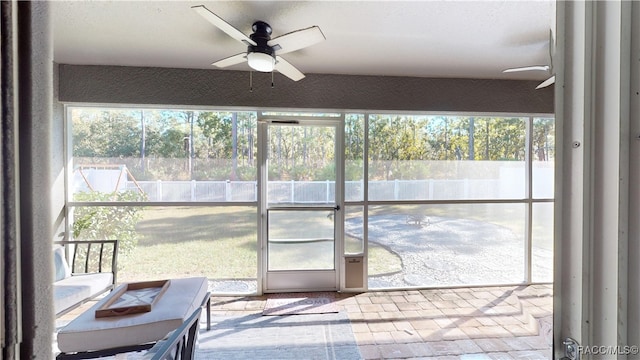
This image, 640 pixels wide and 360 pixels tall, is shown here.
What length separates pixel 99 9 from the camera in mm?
1893

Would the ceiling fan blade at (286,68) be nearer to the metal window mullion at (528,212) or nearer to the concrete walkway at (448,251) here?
the concrete walkway at (448,251)

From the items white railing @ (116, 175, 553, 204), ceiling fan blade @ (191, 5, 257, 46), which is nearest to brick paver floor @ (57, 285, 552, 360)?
white railing @ (116, 175, 553, 204)

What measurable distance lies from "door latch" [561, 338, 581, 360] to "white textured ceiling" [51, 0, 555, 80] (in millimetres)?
1877

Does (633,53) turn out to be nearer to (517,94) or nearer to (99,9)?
(99,9)

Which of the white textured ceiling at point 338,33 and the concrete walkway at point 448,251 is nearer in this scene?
the white textured ceiling at point 338,33

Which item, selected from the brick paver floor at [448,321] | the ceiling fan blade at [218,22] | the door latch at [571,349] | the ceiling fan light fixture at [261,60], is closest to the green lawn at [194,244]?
the brick paver floor at [448,321]

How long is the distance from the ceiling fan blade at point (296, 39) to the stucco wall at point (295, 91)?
1.06 metres

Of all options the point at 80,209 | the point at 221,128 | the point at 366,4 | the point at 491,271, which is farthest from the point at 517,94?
the point at 80,209

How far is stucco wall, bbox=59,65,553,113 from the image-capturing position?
2.88 metres

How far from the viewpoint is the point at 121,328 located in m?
1.67

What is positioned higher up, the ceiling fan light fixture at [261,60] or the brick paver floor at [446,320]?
the ceiling fan light fixture at [261,60]

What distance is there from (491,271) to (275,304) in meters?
2.65

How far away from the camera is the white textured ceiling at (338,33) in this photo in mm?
1868

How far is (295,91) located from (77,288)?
2.67 metres
